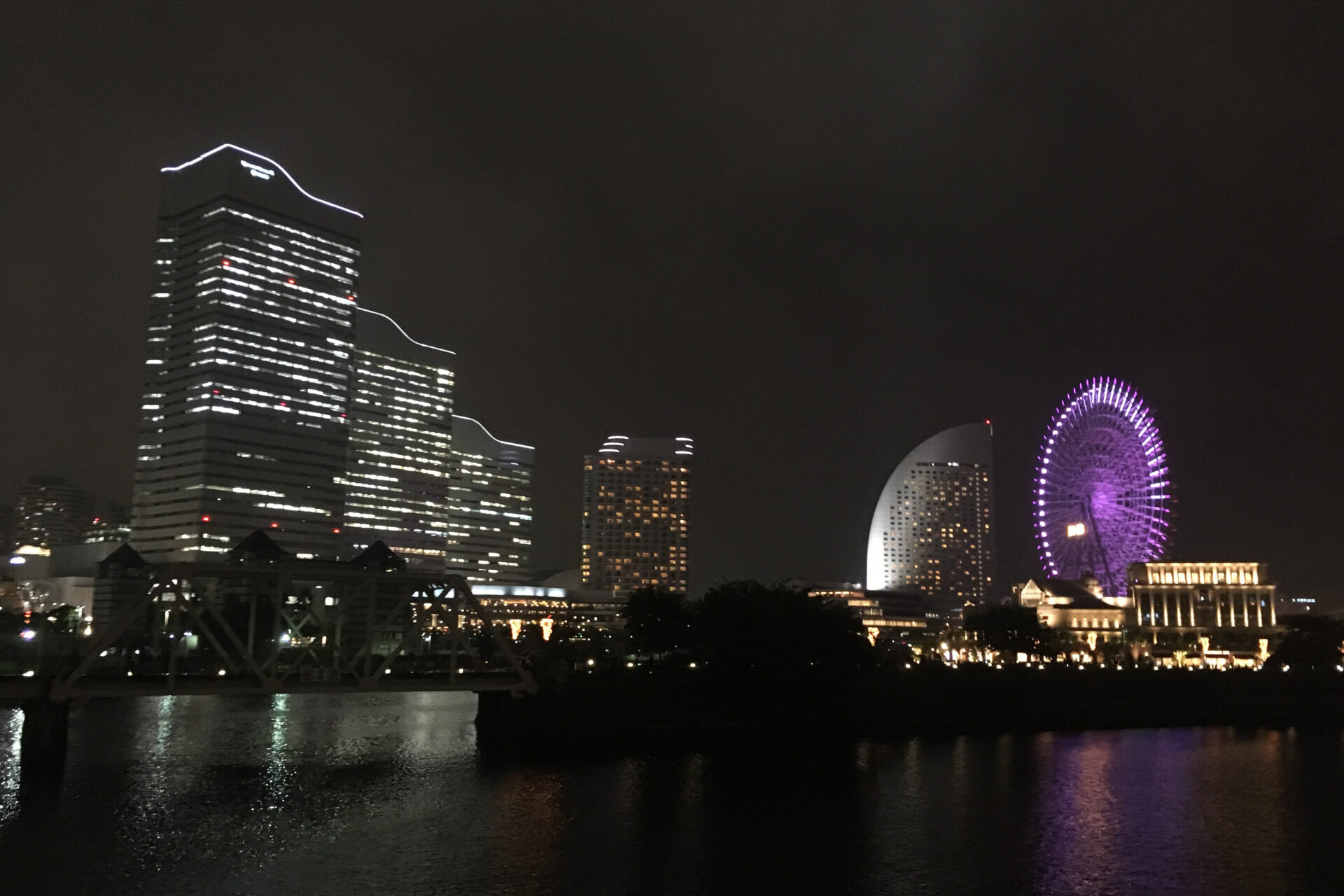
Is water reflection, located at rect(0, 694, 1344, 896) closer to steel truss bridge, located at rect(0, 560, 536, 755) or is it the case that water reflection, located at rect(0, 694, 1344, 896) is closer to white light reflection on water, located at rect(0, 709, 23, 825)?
white light reflection on water, located at rect(0, 709, 23, 825)

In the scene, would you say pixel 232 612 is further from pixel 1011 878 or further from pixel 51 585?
pixel 1011 878

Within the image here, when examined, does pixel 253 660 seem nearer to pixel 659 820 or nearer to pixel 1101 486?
pixel 659 820

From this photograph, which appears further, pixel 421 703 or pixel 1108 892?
pixel 421 703

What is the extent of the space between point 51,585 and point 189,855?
17082 centimetres

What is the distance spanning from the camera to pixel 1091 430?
5103 inches

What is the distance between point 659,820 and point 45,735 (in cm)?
3288

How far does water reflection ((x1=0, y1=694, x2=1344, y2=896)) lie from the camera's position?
122 feet

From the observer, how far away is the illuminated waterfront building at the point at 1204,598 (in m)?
162

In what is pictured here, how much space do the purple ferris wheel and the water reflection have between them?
5505 centimetres

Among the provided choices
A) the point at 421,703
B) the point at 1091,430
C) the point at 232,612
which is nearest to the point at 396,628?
the point at 232,612

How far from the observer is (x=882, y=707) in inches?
3383

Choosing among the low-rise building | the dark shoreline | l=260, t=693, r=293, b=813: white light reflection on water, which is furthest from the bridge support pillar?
the low-rise building

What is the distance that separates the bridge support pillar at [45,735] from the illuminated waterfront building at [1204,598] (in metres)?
147

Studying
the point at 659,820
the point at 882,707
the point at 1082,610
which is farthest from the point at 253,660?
the point at 1082,610
